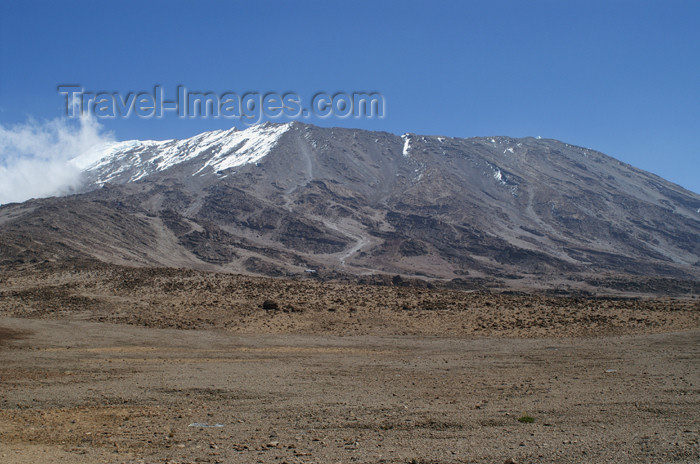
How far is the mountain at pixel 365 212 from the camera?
7738cm

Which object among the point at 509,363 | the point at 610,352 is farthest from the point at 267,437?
the point at 610,352

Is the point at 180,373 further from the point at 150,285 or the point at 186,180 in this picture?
the point at 186,180

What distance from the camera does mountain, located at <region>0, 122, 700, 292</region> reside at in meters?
77.4

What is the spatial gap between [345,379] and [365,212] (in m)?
114

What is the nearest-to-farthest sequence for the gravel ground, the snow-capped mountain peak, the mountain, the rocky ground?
1. the gravel ground
2. the rocky ground
3. the mountain
4. the snow-capped mountain peak

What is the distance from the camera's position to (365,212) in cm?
12656

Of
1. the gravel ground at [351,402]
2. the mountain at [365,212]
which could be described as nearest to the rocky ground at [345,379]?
the gravel ground at [351,402]

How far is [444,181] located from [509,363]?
454 feet

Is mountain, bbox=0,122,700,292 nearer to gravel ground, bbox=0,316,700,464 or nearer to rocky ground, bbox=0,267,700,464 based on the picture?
rocky ground, bbox=0,267,700,464

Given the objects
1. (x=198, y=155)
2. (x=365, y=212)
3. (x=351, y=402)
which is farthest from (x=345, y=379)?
(x=198, y=155)

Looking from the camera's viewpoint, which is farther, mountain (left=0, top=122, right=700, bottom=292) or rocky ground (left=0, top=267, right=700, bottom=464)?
mountain (left=0, top=122, right=700, bottom=292)

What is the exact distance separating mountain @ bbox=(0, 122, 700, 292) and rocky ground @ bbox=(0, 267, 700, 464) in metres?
27.6

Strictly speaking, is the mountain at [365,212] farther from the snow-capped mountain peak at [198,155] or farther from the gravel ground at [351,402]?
the gravel ground at [351,402]

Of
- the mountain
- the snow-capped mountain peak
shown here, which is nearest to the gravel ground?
the mountain
